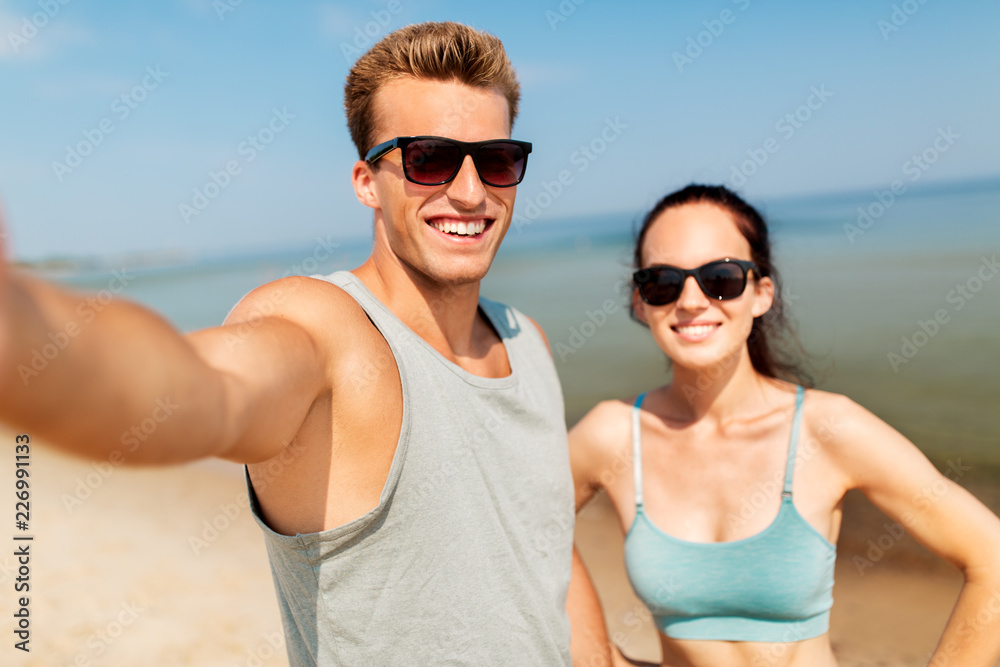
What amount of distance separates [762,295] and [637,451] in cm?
92

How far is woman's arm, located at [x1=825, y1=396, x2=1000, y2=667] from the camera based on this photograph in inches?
96.9

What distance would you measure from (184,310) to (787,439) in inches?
949

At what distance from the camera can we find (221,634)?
507cm

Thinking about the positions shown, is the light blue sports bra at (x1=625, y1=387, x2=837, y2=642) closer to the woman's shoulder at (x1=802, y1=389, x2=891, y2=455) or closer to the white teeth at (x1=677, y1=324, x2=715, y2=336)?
the woman's shoulder at (x1=802, y1=389, x2=891, y2=455)

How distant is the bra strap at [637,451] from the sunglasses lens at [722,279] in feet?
1.89

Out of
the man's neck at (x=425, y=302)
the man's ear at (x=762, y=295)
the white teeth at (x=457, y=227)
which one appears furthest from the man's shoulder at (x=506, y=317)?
the man's ear at (x=762, y=295)

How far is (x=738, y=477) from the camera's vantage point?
2.80 metres

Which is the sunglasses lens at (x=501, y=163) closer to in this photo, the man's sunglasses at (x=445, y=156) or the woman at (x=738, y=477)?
the man's sunglasses at (x=445, y=156)

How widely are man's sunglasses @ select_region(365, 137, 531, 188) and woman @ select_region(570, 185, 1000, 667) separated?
2.89 ft

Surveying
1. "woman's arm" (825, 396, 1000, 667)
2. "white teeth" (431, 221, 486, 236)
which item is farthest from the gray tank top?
"woman's arm" (825, 396, 1000, 667)

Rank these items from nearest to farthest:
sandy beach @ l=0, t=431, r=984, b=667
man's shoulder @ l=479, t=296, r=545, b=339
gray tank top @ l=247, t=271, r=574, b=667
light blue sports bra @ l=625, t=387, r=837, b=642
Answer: gray tank top @ l=247, t=271, r=574, b=667 < light blue sports bra @ l=625, t=387, r=837, b=642 < man's shoulder @ l=479, t=296, r=545, b=339 < sandy beach @ l=0, t=431, r=984, b=667

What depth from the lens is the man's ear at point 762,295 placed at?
297 cm

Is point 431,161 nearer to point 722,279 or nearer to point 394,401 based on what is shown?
point 394,401

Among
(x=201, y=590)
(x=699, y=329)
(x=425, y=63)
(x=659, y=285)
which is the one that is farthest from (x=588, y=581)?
(x=201, y=590)
